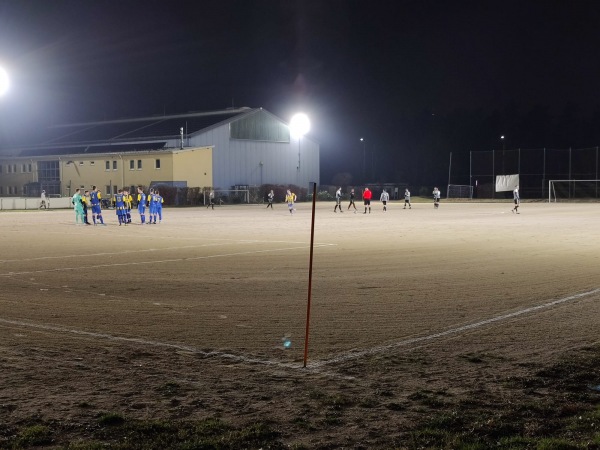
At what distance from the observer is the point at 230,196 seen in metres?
72.5

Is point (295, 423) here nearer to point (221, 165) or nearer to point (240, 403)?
point (240, 403)

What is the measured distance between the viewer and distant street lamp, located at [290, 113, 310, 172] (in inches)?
3228

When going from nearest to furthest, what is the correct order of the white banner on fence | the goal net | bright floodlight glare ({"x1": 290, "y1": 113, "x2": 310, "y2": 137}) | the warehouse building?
1. the goal net
2. the warehouse building
3. the white banner on fence
4. bright floodlight glare ({"x1": 290, "y1": 113, "x2": 310, "y2": 137})

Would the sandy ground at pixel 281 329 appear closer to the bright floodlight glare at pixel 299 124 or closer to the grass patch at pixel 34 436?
the grass patch at pixel 34 436

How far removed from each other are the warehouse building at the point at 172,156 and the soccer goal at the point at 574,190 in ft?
89.6

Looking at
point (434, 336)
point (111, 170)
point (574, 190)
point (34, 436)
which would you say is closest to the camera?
point (34, 436)

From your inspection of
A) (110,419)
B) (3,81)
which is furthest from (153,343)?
(3,81)

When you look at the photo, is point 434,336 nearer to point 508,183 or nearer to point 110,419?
point 110,419

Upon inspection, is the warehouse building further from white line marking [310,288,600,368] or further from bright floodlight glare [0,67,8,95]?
white line marking [310,288,600,368]

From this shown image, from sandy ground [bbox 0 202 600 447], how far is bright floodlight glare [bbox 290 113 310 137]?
6245 centimetres

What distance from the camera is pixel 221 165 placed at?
244ft

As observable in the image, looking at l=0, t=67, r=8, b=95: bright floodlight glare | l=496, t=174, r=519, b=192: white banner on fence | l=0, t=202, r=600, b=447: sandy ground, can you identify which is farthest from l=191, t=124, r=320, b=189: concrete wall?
l=0, t=202, r=600, b=447: sandy ground

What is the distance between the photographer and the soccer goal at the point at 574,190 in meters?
71.6

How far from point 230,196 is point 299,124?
14737mm
